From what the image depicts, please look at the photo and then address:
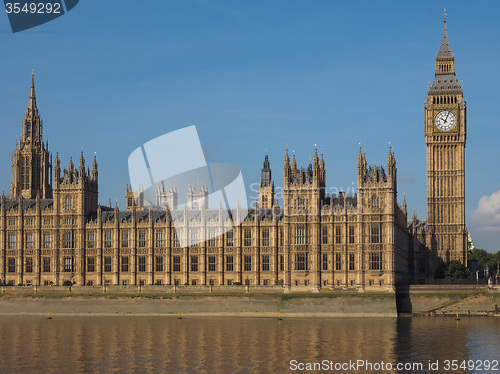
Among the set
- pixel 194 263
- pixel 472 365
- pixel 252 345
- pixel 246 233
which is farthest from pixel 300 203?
pixel 472 365

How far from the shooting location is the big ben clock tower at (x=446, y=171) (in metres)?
172

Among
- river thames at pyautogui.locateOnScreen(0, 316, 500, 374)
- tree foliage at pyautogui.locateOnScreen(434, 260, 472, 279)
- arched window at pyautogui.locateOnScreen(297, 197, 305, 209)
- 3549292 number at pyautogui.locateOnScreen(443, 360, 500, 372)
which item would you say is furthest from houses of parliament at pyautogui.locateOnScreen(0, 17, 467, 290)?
3549292 number at pyautogui.locateOnScreen(443, 360, 500, 372)

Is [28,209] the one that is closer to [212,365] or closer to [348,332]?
[348,332]

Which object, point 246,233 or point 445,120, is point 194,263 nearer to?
point 246,233

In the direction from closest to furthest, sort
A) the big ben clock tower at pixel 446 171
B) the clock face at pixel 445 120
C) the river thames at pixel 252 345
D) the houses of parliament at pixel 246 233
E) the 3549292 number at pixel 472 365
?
the 3549292 number at pixel 472 365, the river thames at pixel 252 345, the houses of parliament at pixel 246 233, the big ben clock tower at pixel 446 171, the clock face at pixel 445 120

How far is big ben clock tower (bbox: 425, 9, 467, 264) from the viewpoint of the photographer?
172m

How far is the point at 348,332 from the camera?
10512 centimetres

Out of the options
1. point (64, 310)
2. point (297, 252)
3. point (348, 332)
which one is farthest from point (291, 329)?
point (64, 310)

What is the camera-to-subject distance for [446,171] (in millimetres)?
173250

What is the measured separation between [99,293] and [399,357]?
2653 inches

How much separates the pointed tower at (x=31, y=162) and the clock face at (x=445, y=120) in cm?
8200

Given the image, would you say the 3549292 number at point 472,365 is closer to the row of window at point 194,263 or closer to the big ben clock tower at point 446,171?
the row of window at point 194,263

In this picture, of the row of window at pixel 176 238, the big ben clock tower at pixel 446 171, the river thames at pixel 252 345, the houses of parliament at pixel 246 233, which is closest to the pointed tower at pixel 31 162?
the houses of parliament at pixel 246 233

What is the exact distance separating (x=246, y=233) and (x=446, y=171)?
52588mm
